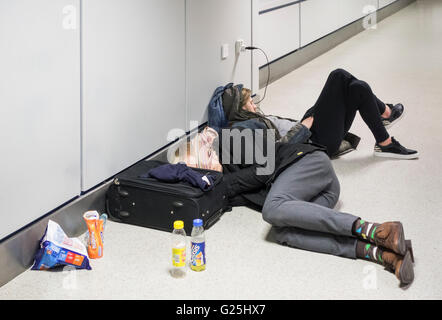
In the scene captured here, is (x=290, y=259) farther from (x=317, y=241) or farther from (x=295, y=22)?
(x=295, y=22)

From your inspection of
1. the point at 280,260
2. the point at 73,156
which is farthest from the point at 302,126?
the point at 73,156

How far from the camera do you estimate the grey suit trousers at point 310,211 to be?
2631 mm

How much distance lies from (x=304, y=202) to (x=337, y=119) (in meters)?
1.03

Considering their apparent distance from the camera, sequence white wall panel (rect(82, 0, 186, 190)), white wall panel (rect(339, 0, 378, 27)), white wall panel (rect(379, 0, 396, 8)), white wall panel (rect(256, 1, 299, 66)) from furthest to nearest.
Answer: white wall panel (rect(379, 0, 396, 8))
white wall panel (rect(339, 0, 378, 27))
white wall panel (rect(256, 1, 299, 66))
white wall panel (rect(82, 0, 186, 190))

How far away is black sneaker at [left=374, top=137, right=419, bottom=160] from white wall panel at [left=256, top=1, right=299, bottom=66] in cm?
186

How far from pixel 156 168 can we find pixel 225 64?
5.04ft

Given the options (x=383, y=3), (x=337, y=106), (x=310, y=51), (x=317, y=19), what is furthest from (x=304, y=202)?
(x=383, y=3)

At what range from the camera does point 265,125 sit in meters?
3.56

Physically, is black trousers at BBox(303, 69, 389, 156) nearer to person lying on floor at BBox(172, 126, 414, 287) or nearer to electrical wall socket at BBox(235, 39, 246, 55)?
person lying on floor at BBox(172, 126, 414, 287)

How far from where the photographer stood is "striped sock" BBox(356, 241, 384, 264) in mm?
2564

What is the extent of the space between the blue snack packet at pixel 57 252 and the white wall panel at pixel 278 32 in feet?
10.8

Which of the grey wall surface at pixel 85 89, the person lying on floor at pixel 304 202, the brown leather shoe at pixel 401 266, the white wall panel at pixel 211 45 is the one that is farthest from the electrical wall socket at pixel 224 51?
the brown leather shoe at pixel 401 266

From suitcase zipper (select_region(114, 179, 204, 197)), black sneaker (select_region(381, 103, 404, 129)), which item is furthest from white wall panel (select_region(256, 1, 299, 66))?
suitcase zipper (select_region(114, 179, 204, 197))

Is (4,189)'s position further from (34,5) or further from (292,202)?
(292,202)
